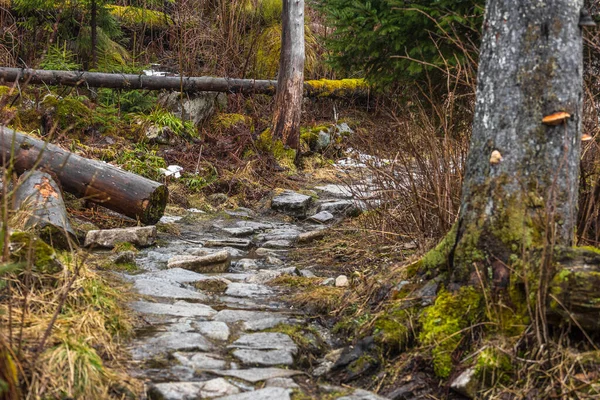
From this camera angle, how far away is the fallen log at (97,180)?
22.8ft

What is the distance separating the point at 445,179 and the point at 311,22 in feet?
42.9

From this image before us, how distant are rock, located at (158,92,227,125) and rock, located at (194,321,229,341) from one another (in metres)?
7.41

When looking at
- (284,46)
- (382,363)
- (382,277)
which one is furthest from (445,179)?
(284,46)

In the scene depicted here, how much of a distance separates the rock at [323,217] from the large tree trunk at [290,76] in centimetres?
314

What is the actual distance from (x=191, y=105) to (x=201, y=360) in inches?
334

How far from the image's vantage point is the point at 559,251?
3.45 m

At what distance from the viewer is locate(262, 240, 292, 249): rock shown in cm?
718

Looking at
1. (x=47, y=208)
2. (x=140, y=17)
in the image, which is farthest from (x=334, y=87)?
(x=47, y=208)

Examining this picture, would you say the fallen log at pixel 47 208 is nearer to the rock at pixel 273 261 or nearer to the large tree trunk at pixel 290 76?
the rock at pixel 273 261

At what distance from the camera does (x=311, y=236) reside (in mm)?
7312

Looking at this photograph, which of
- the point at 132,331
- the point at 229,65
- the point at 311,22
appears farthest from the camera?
the point at 311,22

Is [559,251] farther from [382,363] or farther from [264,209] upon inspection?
[264,209]

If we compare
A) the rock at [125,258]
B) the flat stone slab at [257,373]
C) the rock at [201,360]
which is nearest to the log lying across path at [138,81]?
the rock at [125,258]

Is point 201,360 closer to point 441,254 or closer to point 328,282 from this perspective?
point 441,254
